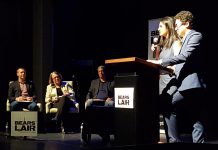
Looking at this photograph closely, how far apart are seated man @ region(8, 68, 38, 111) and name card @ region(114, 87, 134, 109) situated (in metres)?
3.67

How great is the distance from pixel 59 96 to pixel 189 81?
404cm

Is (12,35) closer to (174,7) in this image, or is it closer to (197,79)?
(174,7)

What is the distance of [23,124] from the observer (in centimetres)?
562

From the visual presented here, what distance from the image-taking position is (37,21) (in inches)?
328

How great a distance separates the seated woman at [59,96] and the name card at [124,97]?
144 inches

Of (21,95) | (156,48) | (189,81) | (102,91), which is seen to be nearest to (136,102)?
(189,81)

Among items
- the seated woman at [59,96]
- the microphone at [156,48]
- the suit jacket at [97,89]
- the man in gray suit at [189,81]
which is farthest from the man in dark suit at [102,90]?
the man in gray suit at [189,81]

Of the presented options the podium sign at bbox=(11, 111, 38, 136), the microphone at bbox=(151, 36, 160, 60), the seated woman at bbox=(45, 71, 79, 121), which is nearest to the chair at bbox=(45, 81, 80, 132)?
the seated woman at bbox=(45, 71, 79, 121)

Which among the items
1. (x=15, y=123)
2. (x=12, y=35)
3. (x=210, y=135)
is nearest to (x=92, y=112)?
(x=15, y=123)

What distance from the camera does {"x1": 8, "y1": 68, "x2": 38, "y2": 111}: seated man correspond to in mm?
6684

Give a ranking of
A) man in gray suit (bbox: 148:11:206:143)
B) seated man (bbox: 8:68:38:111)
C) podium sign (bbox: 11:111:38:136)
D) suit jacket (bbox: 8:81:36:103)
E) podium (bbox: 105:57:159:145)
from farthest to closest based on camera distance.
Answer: suit jacket (bbox: 8:81:36:103)
seated man (bbox: 8:68:38:111)
podium sign (bbox: 11:111:38:136)
man in gray suit (bbox: 148:11:206:143)
podium (bbox: 105:57:159:145)

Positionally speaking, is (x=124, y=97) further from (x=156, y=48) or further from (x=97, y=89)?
(x=97, y=89)

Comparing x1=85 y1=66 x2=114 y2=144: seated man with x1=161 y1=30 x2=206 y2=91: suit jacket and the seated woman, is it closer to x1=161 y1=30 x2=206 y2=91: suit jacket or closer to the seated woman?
the seated woman

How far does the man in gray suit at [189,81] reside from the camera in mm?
3336
